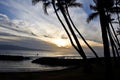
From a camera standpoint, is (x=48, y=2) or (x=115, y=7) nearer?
(x=48, y=2)

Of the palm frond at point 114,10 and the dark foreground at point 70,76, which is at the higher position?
the palm frond at point 114,10

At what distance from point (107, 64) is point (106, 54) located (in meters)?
0.74

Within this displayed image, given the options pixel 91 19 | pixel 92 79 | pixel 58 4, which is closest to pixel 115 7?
pixel 91 19

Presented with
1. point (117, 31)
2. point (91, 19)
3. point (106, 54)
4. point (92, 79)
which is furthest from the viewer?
point (117, 31)

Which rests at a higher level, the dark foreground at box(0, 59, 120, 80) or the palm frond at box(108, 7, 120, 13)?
the palm frond at box(108, 7, 120, 13)

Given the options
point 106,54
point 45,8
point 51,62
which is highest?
point 45,8

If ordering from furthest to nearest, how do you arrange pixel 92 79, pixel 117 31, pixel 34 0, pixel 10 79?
pixel 117 31, pixel 34 0, pixel 10 79, pixel 92 79

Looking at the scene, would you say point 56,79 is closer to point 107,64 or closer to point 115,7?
point 107,64

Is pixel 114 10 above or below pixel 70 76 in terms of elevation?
above

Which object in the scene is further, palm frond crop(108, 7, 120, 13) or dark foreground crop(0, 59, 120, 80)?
palm frond crop(108, 7, 120, 13)

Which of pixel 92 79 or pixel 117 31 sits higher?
pixel 117 31

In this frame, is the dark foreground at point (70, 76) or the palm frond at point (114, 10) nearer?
the dark foreground at point (70, 76)

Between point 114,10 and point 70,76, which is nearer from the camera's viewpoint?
point 70,76

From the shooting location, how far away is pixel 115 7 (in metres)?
27.7
